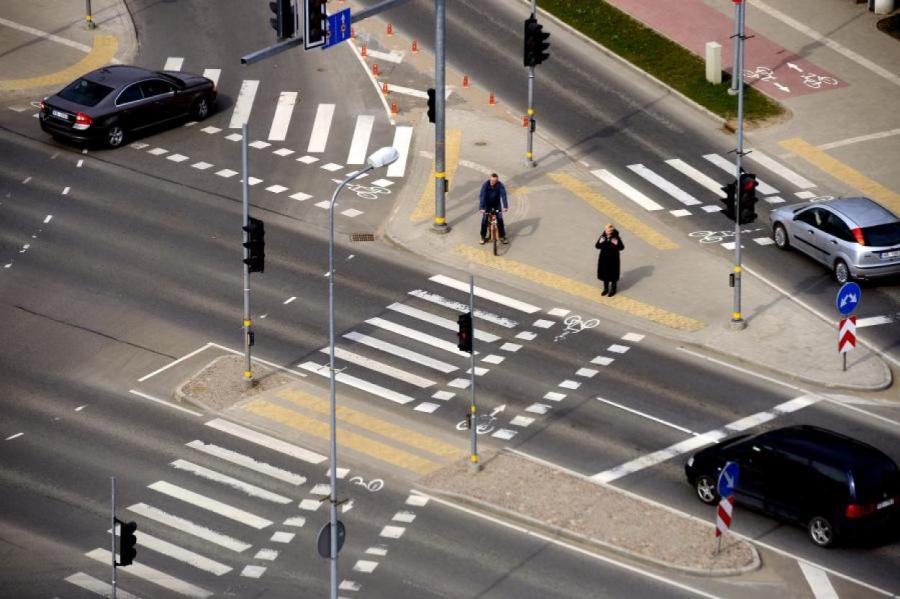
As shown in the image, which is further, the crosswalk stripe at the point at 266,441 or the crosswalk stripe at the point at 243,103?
the crosswalk stripe at the point at 243,103

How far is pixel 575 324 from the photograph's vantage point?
45344 mm

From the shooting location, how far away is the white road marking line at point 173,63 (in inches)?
2370

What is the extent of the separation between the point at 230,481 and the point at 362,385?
494 cm

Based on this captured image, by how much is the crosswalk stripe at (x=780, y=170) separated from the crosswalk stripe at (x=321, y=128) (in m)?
12.3

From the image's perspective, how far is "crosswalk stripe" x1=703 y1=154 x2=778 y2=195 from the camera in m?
52.7

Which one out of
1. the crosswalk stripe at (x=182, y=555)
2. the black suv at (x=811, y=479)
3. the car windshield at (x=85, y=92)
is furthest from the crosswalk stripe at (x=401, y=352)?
the car windshield at (x=85, y=92)

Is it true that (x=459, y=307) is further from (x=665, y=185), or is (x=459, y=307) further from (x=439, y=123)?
(x=665, y=185)

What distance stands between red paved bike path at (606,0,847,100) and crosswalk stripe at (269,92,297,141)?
13.0m

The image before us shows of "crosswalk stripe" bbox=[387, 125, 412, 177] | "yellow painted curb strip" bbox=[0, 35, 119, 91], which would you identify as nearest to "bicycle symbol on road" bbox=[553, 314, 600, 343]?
"crosswalk stripe" bbox=[387, 125, 412, 177]

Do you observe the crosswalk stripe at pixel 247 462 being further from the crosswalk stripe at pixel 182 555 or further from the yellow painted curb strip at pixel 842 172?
the yellow painted curb strip at pixel 842 172

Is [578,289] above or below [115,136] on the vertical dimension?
below

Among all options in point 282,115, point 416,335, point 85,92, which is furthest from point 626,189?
point 85,92

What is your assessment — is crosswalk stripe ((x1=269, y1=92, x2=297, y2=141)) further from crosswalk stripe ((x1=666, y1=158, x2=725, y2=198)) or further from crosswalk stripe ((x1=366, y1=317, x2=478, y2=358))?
crosswalk stripe ((x1=366, y1=317, x2=478, y2=358))

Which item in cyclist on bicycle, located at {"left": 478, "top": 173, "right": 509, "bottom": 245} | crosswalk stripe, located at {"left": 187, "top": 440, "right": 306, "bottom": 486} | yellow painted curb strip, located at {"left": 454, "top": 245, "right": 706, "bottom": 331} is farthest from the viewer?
cyclist on bicycle, located at {"left": 478, "top": 173, "right": 509, "bottom": 245}
